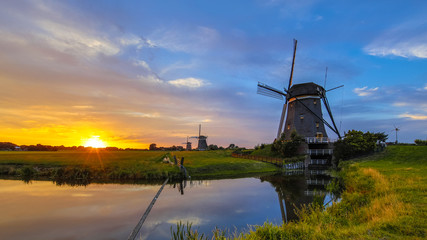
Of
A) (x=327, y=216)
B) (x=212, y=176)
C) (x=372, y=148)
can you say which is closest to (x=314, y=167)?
(x=372, y=148)

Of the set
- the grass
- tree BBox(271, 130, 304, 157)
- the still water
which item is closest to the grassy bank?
the still water

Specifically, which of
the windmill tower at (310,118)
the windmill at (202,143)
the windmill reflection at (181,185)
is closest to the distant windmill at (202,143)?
the windmill at (202,143)

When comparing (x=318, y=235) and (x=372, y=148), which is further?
(x=372, y=148)

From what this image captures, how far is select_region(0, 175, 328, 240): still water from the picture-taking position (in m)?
10.5

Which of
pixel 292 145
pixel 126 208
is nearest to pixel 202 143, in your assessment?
pixel 292 145

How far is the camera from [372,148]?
39.7 meters

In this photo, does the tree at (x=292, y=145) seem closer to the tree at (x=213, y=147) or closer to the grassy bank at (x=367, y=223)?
the grassy bank at (x=367, y=223)

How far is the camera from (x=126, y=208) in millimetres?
13891

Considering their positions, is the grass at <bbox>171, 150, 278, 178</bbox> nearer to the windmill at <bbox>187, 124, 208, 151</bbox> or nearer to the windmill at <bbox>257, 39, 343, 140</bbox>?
the windmill at <bbox>257, 39, 343, 140</bbox>

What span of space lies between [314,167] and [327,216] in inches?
1433

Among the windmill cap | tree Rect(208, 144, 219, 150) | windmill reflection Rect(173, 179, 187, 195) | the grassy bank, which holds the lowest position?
windmill reflection Rect(173, 179, 187, 195)

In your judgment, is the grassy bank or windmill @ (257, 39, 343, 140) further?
windmill @ (257, 39, 343, 140)

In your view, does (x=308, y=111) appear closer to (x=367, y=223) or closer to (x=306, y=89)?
(x=306, y=89)

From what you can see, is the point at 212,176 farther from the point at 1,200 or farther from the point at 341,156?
the point at 341,156
